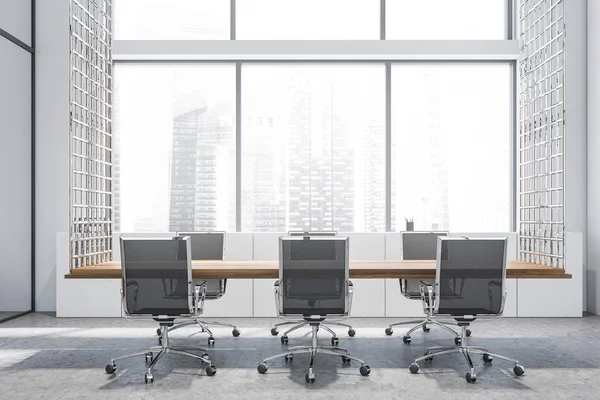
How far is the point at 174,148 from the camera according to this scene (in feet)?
23.6

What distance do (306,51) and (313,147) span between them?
1.29 meters

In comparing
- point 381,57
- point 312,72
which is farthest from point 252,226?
point 381,57

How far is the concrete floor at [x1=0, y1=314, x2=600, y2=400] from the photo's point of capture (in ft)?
12.2

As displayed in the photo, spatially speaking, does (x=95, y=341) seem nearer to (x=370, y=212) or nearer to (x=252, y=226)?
(x=252, y=226)

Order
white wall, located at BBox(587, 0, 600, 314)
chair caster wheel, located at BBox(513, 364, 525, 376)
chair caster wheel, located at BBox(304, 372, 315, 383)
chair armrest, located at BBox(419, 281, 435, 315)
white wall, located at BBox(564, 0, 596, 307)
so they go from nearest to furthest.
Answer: chair caster wheel, located at BBox(304, 372, 315, 383) < chair caster wheel, located at BBox(513, 364, 525, 376) < chair armrest, located at BBox(419, 281, 435, 315) < white wall, located at BBox(587, 0, 600, 314) < white wall, located at BBox(564, 0, 596, 307)

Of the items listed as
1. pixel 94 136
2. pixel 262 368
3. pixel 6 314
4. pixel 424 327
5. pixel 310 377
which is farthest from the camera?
pixel 6 314

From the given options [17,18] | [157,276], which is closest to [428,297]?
[157,276]

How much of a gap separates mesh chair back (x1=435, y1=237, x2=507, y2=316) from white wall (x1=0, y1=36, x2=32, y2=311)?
5388mm

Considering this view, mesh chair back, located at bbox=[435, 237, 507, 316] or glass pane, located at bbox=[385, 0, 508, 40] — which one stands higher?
glass pane, located at bbox=[385, 0, 508, 40]

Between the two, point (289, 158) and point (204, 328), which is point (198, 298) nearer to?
point (204, 328)

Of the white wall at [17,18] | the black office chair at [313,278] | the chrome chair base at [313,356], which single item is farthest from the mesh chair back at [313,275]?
the white wall at [17,18]

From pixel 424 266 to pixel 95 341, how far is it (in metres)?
3.37

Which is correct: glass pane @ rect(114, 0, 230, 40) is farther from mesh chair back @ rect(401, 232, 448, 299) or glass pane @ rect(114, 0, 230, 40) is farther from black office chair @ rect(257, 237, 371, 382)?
black office chair @ rect(257, 237, 371, 382)

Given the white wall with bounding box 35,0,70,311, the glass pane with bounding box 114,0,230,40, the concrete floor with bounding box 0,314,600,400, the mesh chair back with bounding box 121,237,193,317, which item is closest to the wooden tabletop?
the mesh chair back with bounding box 121,237,193,317
